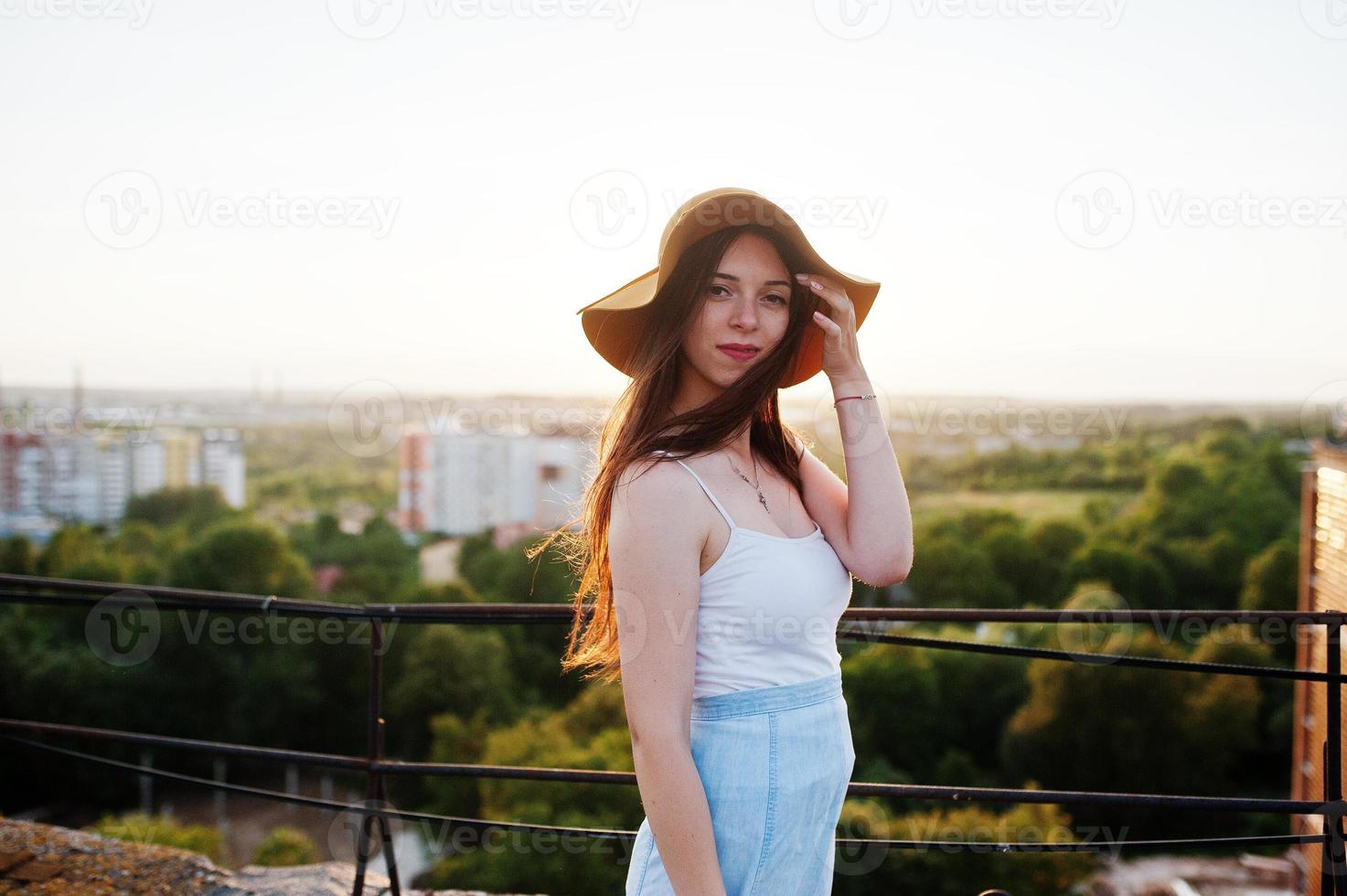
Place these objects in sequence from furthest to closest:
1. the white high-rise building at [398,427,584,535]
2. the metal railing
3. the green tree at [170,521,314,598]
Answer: the white high-rise building at [398,427,584,535]
the green tree at [170,521,314,598]
the metal railing

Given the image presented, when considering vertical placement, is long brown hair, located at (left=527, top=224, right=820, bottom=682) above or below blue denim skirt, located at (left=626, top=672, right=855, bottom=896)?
above

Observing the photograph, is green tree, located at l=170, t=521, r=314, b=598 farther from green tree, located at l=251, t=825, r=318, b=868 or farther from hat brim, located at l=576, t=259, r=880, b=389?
hat brim, located at l=576, t=259, r=880, b=389

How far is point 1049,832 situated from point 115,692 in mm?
28046

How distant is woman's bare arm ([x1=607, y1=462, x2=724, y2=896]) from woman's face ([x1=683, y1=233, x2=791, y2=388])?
294 mm

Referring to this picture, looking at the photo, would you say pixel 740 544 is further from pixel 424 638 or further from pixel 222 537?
pixel 222 537

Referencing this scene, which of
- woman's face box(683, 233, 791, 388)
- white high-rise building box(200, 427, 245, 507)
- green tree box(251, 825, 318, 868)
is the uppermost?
woman's face box(683, 233, 791, 388)

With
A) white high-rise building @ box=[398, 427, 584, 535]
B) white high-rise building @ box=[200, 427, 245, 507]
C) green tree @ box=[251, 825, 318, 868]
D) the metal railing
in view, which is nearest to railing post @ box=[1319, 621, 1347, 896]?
the metal railing

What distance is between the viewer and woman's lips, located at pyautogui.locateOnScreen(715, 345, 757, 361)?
1562 mm

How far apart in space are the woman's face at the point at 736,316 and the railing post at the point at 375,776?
4.12ft

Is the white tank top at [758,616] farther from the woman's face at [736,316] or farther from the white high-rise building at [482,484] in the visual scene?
Answer: the white high-rise building at [482,484]

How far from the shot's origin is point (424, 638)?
3294cm

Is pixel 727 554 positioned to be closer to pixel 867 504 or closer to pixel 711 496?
pixel 711 496

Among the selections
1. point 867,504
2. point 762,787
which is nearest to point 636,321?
point 867,504

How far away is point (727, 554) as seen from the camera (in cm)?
144
